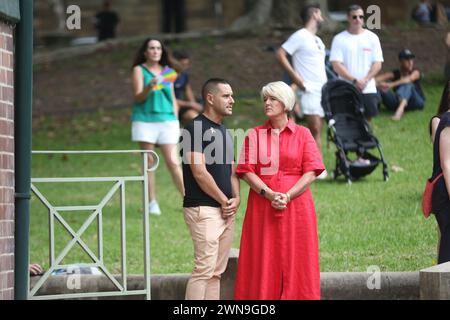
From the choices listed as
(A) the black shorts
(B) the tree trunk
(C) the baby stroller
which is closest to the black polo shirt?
(C) the baby stroller

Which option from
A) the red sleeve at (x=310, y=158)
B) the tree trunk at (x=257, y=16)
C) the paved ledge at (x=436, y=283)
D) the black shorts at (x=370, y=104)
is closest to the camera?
the paved ledge at (x=436, y=283)

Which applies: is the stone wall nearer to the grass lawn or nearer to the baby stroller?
the grass lawn

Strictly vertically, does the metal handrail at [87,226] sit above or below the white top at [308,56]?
below

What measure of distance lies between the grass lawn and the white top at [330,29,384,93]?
1402 millimetres

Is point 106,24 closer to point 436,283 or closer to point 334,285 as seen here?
point 334,285

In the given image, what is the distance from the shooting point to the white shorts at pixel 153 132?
1426 cm

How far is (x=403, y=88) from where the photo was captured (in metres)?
19.2

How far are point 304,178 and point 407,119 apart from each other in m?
9.67

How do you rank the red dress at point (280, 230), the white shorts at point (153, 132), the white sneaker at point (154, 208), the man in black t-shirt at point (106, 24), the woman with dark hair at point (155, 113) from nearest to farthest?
the red dress at point (280, 230), the woman with dark hair at point (155, 113), the white shorts at point (153, 132), the white sneaker at point (154, 208), the man in black t-shirt at point (106, 24)

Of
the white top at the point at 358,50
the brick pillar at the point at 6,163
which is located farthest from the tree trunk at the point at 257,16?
the brick pillar at the point at 6,163

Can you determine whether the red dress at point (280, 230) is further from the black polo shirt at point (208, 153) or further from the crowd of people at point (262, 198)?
the black polo shirt at point (208, 153)

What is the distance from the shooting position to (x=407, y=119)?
19.0 metres

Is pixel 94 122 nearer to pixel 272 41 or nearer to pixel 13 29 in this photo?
pixel 272 41
